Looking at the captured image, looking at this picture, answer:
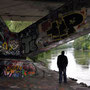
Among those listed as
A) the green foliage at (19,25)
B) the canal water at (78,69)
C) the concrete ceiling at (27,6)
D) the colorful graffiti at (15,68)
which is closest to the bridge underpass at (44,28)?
the concrete ceiling at (27,6)

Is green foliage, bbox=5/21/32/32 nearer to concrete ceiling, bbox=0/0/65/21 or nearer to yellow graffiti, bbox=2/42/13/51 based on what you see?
concrete ceiling, bbox=0/0/65/21

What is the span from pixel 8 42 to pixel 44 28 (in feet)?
12.0

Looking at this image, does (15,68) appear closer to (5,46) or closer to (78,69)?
(5,46)

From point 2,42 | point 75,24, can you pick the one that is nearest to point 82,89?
point 75,24

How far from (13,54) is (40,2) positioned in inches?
207

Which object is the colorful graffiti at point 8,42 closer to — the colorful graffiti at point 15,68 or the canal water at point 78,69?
the colorful graffiti at point 15,68

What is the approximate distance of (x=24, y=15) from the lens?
53.9 ft

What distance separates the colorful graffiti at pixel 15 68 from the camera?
1301 cm

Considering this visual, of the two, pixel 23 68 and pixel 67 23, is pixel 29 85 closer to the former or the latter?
pixel 23 68

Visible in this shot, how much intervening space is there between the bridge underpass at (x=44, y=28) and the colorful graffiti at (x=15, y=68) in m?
1.37

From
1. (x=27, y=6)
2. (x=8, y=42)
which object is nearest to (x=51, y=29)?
(x=27, y=6)

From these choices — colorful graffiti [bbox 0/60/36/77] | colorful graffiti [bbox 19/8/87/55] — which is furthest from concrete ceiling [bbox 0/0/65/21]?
colorful graffiti [bbox 0/60/36/77]

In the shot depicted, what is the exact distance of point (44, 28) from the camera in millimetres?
12961

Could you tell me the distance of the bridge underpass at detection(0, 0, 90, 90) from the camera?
11555 millimetres
